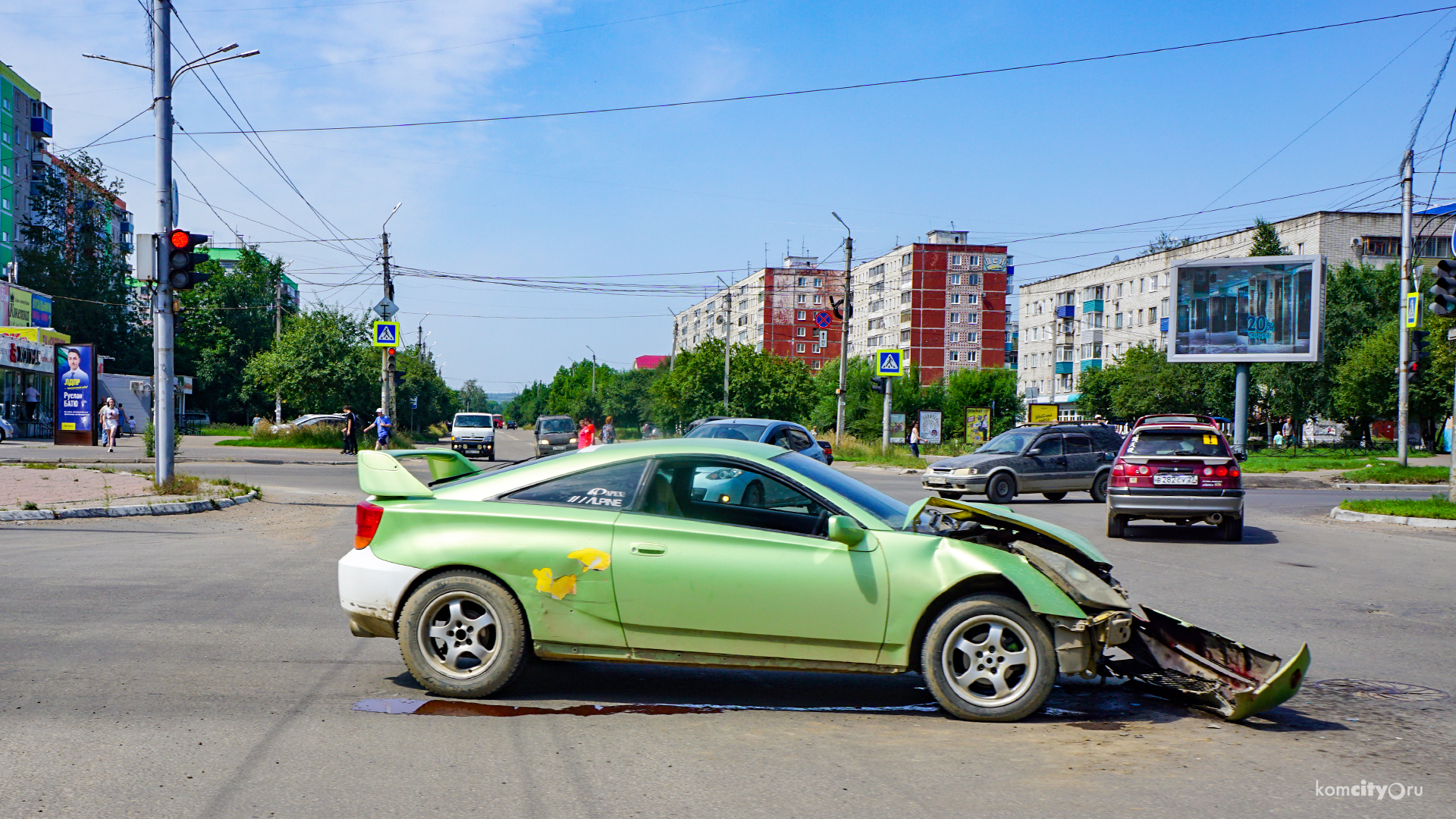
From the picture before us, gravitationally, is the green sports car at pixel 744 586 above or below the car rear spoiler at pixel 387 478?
below

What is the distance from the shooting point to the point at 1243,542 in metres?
14.2

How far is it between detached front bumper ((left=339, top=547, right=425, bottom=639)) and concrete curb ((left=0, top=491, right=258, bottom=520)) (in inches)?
421

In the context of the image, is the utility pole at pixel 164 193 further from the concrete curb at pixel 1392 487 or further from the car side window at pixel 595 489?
the concrete curb at pixel 1392 487

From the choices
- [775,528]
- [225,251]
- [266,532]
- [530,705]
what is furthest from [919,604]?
[225,251]

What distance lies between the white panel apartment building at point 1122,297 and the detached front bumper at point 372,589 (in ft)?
210

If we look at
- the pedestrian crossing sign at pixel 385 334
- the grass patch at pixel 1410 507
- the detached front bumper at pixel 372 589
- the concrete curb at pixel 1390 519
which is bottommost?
the concrete curb at pixel 1390 519

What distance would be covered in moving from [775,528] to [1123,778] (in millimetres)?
1987

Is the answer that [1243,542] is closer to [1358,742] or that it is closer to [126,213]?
[1358,742]

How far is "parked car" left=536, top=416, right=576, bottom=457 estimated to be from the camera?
35.4 metres

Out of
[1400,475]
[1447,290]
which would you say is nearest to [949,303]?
[1400,475]

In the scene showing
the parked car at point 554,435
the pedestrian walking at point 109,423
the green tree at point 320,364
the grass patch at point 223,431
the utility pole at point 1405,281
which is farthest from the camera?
the grass patch at point 223,431

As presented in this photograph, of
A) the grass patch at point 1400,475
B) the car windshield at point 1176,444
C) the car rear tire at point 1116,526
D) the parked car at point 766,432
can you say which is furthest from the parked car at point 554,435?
the grass patch at point 1400,475

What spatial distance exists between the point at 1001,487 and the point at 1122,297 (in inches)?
2916

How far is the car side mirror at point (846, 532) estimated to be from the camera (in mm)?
5070
